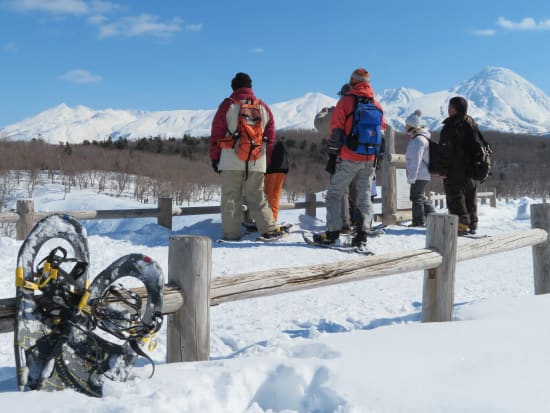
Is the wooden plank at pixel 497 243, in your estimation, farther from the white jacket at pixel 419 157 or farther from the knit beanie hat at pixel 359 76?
the white jacket at pixel 419 157

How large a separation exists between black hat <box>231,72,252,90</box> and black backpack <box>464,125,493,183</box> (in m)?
3.22

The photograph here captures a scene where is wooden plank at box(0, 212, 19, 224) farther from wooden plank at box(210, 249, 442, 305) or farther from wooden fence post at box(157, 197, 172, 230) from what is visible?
wooden plank at box(210, 249, 442, 305)

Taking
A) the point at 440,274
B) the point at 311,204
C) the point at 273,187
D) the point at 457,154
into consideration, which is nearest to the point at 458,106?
the point at 457,154

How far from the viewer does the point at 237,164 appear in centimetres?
723

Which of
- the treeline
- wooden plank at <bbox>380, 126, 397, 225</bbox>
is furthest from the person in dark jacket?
the treeline

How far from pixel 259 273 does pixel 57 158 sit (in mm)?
20724

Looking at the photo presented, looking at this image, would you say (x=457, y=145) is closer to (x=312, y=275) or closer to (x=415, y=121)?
(x=415, y=121)

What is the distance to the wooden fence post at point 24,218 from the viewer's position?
25.1 ft

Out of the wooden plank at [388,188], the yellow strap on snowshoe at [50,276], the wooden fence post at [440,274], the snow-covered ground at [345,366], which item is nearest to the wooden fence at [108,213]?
the wooden plank at [388,188]

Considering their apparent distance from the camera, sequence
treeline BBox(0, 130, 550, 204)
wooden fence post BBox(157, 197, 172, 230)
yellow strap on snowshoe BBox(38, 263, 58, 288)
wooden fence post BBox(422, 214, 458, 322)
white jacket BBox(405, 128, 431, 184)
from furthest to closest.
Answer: treeline BBox(0, 130, 550, 204) < white jacket BBox(405, 128, 431, 184) < wooden fence post BBox(157, 197, 172, 230) < wooden fence post BBox(422, 214, 458, 322) < yellow strap on snowshoe BBox(38, 263, 58, 288)

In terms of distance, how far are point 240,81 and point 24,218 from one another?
11.9 feet

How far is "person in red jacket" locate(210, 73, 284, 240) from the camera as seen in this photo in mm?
7238

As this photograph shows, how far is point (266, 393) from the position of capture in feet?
7.72

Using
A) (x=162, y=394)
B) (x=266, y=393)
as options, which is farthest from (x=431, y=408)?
(x=162, y=394)
